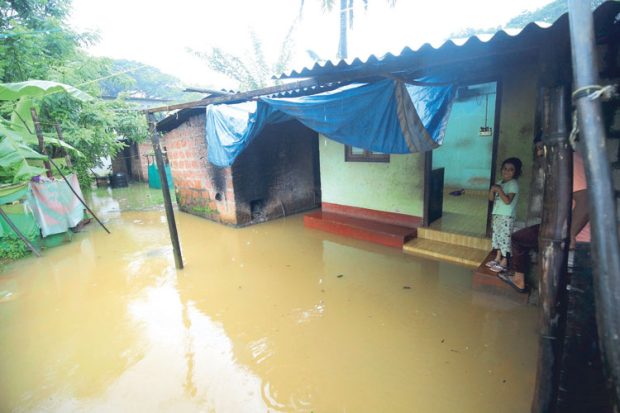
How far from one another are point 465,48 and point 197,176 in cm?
759

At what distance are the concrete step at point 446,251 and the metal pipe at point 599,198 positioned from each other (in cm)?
405

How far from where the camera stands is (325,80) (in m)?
3.96

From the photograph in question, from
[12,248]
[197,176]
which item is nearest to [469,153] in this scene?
[197,176]

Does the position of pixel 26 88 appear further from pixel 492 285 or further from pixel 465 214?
pixel 465 214

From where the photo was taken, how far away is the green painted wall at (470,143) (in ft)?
26.5

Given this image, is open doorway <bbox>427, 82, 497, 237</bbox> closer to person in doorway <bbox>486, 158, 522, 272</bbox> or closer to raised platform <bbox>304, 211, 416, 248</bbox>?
raised platform <bbox>304, 211, 416, 248</bbox>

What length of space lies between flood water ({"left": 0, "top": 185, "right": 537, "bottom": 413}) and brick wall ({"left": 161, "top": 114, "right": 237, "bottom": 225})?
7.88 ft

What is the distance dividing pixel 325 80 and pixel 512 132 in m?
3.04

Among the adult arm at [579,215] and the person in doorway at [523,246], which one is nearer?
the adult arm at [579,215]

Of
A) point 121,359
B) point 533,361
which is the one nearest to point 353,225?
point 533,361

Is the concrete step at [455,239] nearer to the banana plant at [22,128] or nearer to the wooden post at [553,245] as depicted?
the wooden post at [553,245]

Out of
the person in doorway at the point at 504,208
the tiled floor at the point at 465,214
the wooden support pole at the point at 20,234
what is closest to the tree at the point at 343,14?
the tiled floor at the point at 465,214

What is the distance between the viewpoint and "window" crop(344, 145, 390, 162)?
6453mm

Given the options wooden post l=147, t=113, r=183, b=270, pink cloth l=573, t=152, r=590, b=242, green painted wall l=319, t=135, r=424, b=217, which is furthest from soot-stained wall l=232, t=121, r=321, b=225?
pink cloth l=573, t=152, r=590, b=242
